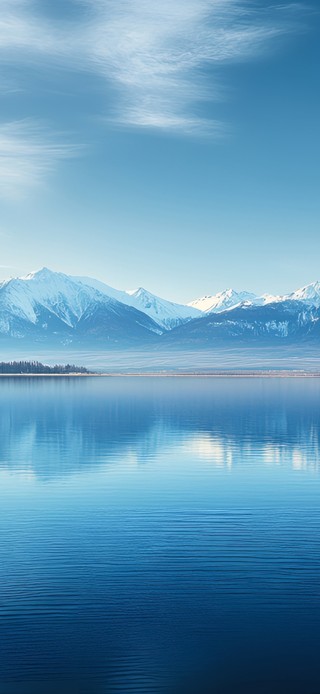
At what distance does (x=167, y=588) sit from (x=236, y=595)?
2.05 metres

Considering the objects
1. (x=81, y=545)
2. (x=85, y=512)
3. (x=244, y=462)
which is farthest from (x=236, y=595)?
(x=244, y=462)

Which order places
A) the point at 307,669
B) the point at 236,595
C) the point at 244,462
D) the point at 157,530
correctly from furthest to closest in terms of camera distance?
the point at 244,462, the point at 157,530, the point at 236,595, the point at 307,669

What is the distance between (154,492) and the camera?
38594mm

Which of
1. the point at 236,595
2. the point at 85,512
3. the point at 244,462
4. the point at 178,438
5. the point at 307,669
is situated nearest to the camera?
the point at 307,669

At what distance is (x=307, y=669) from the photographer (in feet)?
56.5

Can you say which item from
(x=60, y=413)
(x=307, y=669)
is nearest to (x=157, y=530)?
(x=307, y=669)

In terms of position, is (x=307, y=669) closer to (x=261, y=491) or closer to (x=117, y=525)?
(x=117, y=525)

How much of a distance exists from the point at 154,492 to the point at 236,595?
17.0 metres

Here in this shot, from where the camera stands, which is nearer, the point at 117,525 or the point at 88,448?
the point at 117,525

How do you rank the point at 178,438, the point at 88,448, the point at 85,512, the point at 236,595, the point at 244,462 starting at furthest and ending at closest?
1. the point at 178,438
2. the point at 88,448
3. the point at 244,462
4. the point at 85,512
5. the point at 236,595

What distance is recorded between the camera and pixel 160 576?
2353 cm

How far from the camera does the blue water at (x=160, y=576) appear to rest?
678 inches

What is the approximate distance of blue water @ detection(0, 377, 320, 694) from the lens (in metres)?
17.2

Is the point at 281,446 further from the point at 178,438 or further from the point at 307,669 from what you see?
the point at 307,669
